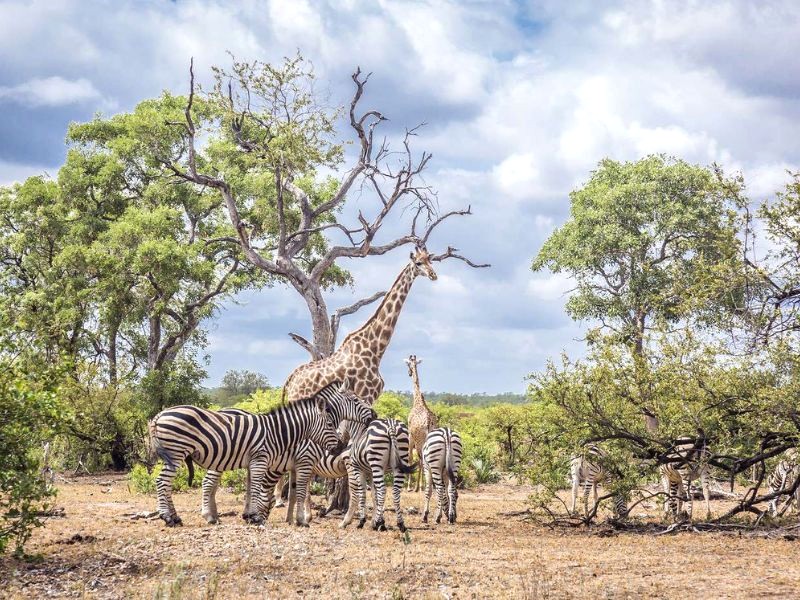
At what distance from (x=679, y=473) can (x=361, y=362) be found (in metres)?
6.31

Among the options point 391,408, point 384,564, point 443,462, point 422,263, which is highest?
point 422,263

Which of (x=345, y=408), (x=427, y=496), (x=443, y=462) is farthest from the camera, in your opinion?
(x=427, y=496)

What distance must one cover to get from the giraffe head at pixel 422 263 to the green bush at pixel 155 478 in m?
7.31

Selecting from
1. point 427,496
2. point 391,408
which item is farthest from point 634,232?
point 427,496

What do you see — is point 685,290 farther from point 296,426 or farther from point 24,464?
point 24,464

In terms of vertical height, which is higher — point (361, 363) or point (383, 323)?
point (383, 323)

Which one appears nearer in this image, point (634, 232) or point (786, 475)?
point (786, 475)

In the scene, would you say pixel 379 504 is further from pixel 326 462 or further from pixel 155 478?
pixel 155 478

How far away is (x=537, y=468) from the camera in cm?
1491

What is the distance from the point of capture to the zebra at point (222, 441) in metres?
12.9

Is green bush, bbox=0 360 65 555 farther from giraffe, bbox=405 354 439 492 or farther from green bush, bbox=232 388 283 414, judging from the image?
green bush, bbox=232 388 283 414

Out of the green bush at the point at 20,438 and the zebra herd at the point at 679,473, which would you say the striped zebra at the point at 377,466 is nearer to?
the zebra herd at the point at 679,473

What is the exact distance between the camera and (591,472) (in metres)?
16.0

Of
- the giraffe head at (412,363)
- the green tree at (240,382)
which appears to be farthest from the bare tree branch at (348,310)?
the green tree at (240,382)
